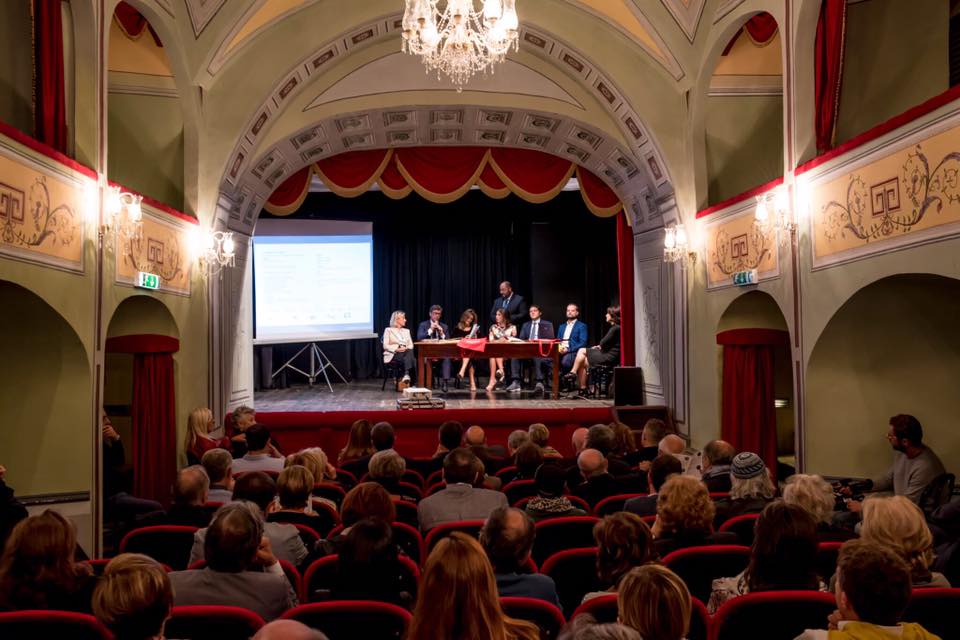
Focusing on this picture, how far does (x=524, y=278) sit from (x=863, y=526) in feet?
43.7

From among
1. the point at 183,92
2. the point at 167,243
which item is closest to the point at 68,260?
the point at 167,243

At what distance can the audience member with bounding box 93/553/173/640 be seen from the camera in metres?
1.91

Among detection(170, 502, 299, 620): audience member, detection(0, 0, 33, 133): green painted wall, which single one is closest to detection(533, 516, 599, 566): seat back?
detection(170, 502, 299, 620): audience member

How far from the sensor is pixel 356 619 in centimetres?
219

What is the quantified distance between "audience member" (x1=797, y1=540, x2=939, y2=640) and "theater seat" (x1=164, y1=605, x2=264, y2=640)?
5.01 ft

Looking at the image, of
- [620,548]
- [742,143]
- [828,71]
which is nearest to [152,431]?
[620,548]

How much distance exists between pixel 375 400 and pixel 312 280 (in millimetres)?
3123

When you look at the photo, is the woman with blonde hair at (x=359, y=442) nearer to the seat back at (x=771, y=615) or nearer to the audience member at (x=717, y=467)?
the audience member at (x=717, y=467)

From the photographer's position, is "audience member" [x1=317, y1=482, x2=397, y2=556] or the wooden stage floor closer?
"audience member" [x1=317, y1=482, x2=397, y2=556]

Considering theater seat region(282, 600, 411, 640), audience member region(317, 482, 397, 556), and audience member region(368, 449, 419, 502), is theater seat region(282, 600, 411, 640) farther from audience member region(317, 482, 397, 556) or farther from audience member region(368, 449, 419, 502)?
audience member region(368, 449, 419, 502)

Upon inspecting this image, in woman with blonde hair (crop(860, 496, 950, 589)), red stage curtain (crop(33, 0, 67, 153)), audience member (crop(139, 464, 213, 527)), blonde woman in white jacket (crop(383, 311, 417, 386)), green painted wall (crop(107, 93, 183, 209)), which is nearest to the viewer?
woman with blonde hair (crop(860, 496, 950, 589))

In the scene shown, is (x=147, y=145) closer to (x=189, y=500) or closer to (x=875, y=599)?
(x=189, y=500)

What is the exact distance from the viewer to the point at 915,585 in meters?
2.58

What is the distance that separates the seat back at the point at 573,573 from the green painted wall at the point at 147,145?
6591mm
